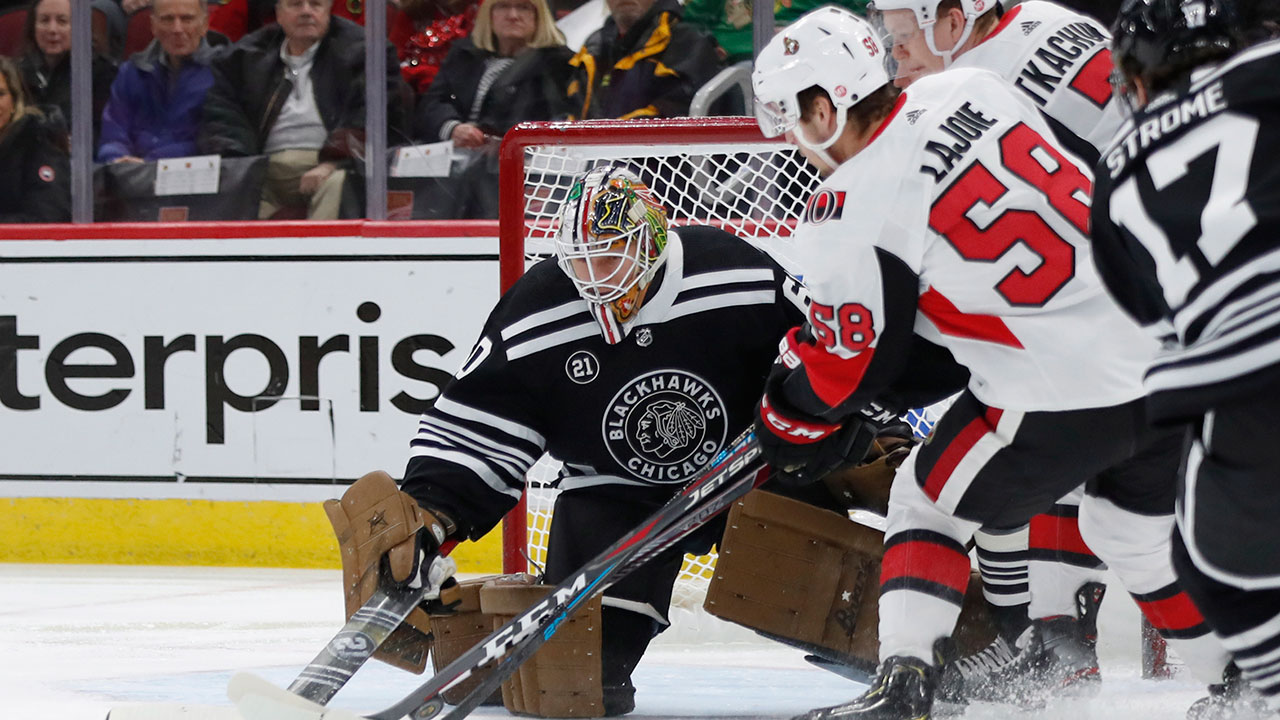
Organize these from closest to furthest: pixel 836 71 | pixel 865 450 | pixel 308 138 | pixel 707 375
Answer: pixel 836 71, pixel 865 450, pixel 707 375, pixel 308 138

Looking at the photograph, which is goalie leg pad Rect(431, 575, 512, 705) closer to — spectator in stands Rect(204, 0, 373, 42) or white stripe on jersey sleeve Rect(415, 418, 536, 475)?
white stripe on jersey sleeve Rect(415, 418, 536, 475)

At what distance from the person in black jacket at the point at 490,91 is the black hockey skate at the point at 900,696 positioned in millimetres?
2437

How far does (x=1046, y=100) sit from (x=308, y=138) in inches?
96.2

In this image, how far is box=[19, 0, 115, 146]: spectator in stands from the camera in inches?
175

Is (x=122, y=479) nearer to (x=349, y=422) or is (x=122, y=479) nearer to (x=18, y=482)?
(x=18, y=482)

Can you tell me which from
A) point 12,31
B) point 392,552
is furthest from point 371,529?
point 12,31

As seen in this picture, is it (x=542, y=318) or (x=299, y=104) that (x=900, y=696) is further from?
(x=299, y=104)

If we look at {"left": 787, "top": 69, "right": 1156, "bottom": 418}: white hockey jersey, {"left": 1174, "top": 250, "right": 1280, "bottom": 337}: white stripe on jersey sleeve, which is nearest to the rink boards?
{"left": 787, "top": 69, "right": 1156, "bottom": 418}: white hockey jersey

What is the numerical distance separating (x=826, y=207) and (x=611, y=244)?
0.50 metres

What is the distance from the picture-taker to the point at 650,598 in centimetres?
258

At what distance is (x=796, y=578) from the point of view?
2.44 metres

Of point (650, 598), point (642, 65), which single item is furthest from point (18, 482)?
point (650, 598)

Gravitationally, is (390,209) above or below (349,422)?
above

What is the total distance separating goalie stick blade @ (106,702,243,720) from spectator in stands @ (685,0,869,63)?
2459 mm
